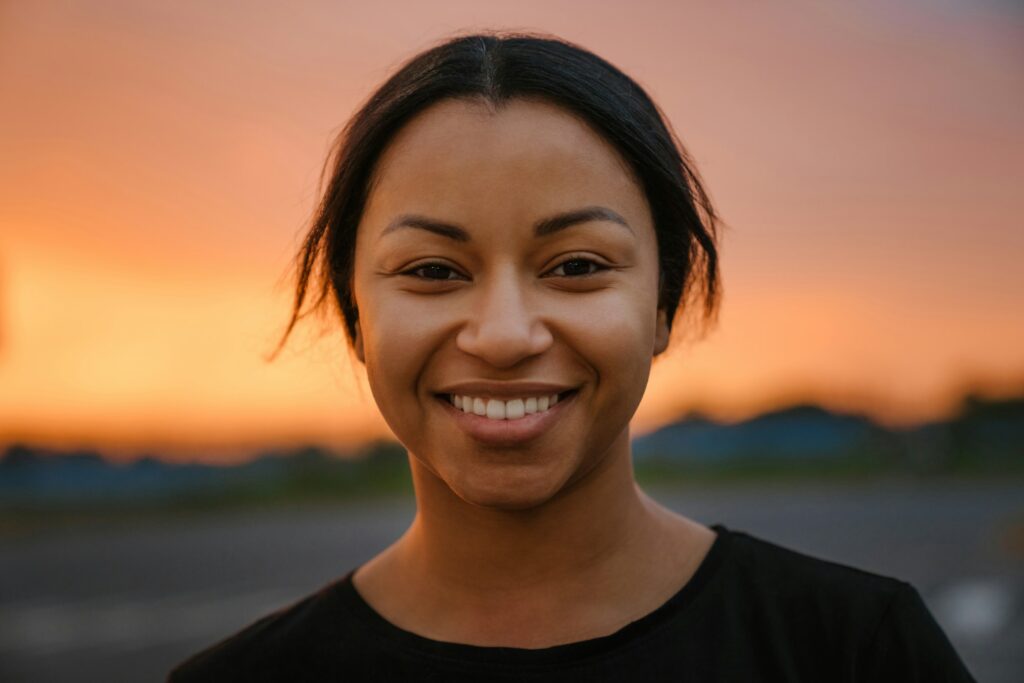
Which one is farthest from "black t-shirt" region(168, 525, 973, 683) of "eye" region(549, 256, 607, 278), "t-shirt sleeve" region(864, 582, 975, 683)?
"eye" region(549, 256, 607, 278)

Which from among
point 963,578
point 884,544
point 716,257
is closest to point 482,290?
point 716,257

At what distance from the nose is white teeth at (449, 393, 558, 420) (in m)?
0.07

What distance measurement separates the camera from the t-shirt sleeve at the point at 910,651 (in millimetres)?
1803

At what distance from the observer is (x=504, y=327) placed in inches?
68.5

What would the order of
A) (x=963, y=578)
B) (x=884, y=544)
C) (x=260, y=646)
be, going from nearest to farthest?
(x=260, y=646)
(x=963, y=578)
(x=884, y=544)

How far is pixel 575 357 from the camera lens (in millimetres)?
1805

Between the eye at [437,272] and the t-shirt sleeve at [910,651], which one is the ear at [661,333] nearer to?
the eye at [437,272]

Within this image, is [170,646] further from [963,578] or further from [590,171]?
[590,171]

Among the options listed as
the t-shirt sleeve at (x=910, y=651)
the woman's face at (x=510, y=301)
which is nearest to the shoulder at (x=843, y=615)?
the t-shirt sleeve at (x=910, y=651)

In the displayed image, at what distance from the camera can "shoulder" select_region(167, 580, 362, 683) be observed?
6.72 feet

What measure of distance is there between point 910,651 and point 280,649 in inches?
44.1

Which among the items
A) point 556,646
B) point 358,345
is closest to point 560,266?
point 358,345

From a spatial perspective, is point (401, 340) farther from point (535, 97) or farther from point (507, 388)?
point (535, 97)

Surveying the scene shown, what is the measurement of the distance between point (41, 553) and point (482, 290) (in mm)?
16787
